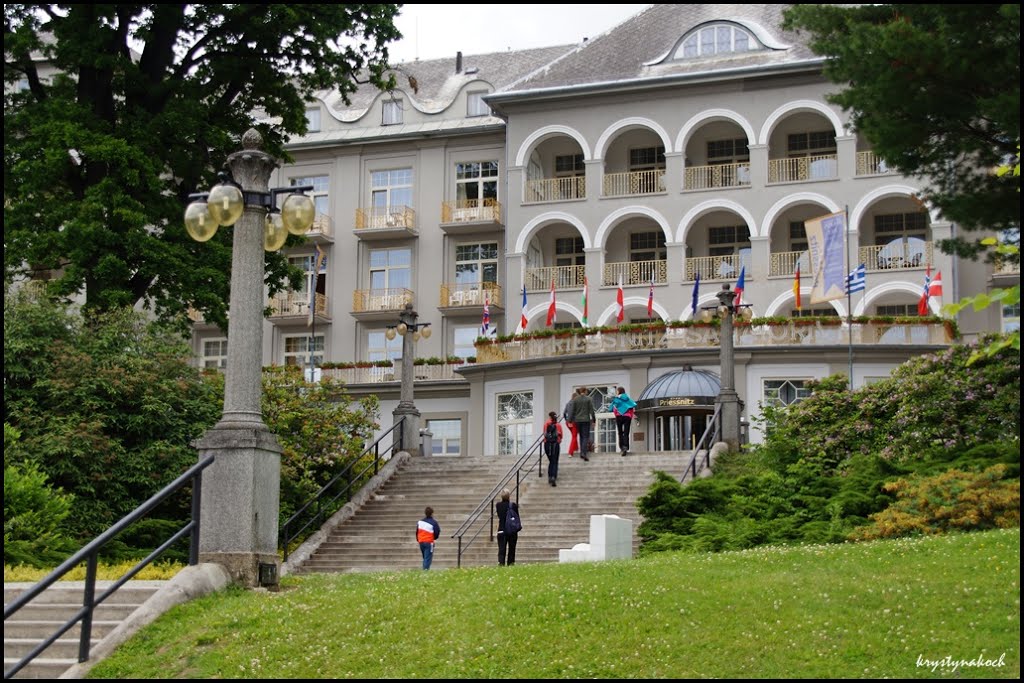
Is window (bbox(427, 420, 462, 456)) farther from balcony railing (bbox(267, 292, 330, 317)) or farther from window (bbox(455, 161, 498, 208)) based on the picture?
window (bbox(455, 161, 498, 208))

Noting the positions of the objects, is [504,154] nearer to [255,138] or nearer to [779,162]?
[779,162]

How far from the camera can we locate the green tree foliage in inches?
774

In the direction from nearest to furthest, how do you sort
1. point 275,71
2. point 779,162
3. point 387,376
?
point 275,71, point 779,162, point 387,376

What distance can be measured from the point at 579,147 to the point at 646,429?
1438 cm

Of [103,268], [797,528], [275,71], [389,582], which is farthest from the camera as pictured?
[275,71]

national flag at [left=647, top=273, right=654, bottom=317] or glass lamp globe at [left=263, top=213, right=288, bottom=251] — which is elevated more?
national flag at [left=647, top=273, right=654, bottom=317]

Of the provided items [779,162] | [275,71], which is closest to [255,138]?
[275,71]

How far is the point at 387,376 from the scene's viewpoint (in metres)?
51.6

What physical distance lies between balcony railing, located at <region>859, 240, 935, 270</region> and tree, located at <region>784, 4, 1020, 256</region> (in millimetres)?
→ 22839

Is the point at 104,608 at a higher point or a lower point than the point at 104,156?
lower

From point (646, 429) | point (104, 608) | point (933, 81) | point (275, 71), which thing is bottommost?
point (104, 608)

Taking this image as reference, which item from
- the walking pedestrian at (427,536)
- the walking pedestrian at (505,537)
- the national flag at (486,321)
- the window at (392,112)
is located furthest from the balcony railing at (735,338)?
the walking pedestrian at (505,537)

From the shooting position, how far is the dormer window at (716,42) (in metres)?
48.8

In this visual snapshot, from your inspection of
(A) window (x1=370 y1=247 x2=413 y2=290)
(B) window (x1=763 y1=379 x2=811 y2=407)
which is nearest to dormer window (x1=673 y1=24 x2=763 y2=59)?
(B) window (x1=763 y1=379 x2=811 y2=407)
